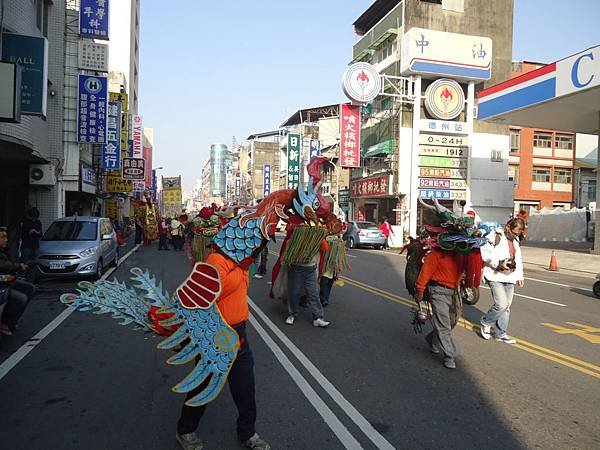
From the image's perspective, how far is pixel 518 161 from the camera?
41.2 meters

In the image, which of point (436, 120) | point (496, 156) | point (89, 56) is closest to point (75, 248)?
point (89, 56)

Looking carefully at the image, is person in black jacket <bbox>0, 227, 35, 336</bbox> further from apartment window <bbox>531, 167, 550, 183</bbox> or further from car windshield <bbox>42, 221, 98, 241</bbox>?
apartment window <bbox>531, 167, 550, 183</bbox>

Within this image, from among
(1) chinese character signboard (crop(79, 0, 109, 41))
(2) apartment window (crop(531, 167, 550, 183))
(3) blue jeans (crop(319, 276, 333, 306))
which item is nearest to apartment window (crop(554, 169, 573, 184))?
(2) apartment window (crop(531, 167, 550, 183))

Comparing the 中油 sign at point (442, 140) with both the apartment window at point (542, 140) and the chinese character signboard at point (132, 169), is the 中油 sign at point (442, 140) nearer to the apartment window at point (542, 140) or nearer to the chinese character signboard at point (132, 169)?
the apartment window at point (542, 140)

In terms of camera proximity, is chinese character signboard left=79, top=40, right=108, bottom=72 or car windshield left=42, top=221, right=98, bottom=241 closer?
car windshield left=42, top=221, right=98, bottom=241

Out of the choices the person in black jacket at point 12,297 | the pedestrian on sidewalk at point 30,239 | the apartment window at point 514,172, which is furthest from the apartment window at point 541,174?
the person in black jacket at point 12,297

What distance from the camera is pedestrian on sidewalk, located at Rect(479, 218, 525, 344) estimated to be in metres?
6.54

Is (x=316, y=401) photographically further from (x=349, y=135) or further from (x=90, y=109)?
(x=349, y=135)

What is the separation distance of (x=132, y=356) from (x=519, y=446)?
14.1 ft

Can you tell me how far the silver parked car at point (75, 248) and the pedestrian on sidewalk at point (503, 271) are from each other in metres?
8.84

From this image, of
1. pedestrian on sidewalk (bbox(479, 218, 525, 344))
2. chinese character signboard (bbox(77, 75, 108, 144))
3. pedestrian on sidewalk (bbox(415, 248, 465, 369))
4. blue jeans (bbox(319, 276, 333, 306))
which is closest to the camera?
pedestrian on sidewalk (bbox(415, 248, 465, 369))

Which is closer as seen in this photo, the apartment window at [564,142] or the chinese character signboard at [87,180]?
the chinese character signboard at [87,180]

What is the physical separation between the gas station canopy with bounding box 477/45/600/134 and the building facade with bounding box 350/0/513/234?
6.76m

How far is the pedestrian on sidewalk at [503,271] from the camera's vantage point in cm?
654
